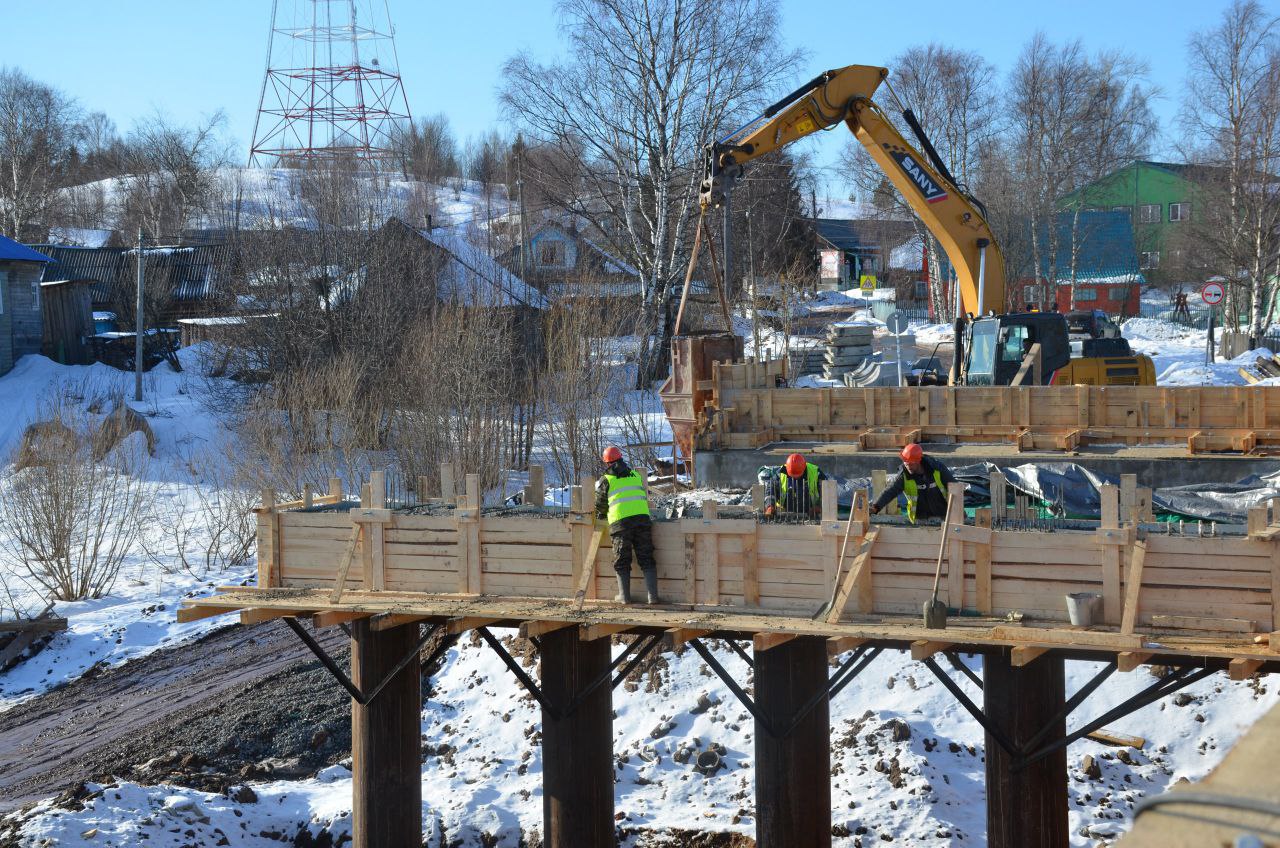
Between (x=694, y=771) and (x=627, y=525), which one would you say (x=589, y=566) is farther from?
(x=694, y=771)

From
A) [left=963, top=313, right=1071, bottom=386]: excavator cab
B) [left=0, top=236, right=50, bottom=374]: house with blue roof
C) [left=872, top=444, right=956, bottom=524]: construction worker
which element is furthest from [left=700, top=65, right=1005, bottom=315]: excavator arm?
[left=0, top=236, right=50, bottom=374]: house with blue roof

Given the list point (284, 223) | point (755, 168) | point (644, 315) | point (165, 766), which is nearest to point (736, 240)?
point (755, 168)

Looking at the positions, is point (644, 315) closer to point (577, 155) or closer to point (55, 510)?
point (577, 155)

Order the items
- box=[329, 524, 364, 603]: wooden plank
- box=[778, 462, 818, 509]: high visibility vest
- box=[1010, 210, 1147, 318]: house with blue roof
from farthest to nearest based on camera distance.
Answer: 1. box=[1010, 210, 1147, 318]: house with blue roof
2. box=[778, 462, 818, 509]: high visibility vest
3. box=[329, 524, 364, 603]: wooden plank

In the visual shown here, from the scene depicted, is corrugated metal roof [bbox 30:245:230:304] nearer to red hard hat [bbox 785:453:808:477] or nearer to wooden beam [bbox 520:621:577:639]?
red hard hat [bbox 785:453:808:477]

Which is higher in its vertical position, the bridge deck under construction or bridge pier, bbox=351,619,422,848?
the bridge deck under construction

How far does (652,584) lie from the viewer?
32.7ft

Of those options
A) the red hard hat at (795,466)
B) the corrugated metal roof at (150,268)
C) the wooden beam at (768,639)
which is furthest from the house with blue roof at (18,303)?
the wooden beam at (768,639)

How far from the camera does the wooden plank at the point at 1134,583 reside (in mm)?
8328

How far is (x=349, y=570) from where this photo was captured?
11.1 m

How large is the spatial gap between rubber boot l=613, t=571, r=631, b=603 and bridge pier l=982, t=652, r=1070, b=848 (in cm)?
289

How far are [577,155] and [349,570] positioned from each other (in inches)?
933

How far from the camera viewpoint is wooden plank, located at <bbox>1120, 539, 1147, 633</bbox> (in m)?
A: 8.33

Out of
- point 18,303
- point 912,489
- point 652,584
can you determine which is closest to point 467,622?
point 652,584
